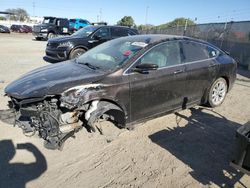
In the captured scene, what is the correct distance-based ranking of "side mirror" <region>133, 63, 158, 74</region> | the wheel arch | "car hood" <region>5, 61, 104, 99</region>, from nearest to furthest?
1. "car hood" <region>5, 61, 104, 99</region>
2. the wheel arch
3. "side mirror" <region>133, 63, 158, 74</region>

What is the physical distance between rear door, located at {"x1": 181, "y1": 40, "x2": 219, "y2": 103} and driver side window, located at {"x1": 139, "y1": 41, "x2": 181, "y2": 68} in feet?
0.75

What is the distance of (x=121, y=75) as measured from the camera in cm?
432

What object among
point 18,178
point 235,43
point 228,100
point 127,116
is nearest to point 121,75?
point 127,116

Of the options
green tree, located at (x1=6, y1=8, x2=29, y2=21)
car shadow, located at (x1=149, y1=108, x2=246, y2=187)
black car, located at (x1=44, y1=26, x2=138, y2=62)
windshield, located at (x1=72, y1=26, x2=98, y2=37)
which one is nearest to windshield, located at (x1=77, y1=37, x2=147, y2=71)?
car shadow, located at (x1=149, y1=108, x2=246, y2=187)

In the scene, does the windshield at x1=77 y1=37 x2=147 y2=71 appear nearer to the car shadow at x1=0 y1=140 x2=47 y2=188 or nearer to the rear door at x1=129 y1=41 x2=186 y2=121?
the rear door at x1=129 y1=41 x2=186 y2=121

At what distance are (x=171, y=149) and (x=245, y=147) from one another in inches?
56.7

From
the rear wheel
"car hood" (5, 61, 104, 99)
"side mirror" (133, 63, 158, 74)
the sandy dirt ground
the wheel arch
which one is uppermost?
"side mirror" (133, 63, 158, 74)

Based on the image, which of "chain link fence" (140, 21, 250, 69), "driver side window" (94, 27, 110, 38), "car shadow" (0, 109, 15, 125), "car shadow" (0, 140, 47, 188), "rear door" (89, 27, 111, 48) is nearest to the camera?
"car shadow" (0, 140, 47, 188)

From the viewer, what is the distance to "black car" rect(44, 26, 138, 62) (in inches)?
416

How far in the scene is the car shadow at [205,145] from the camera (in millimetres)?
3613

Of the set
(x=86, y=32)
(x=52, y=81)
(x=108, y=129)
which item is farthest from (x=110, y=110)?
(x=86, y=32)

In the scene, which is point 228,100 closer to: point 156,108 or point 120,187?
point 156,108

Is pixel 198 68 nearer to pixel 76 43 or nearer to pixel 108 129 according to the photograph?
pixel 108 129

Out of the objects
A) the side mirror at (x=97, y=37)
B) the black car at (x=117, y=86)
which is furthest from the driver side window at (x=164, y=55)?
the side mirror at (x=97, y=37)
